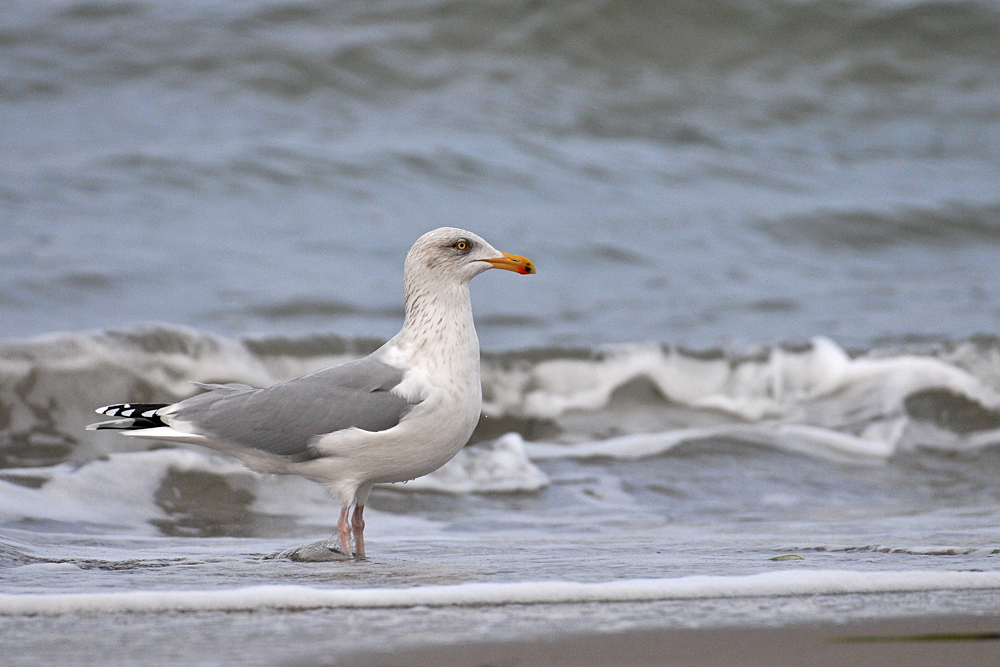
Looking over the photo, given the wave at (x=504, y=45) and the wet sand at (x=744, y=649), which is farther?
the wave at (x=504, y=45)

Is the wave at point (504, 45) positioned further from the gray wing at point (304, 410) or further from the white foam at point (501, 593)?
the white foam at point (501, 593)

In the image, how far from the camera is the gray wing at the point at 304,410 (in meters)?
3.86

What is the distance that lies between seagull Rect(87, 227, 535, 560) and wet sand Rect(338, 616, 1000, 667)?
1313mm

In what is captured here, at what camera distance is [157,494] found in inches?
212

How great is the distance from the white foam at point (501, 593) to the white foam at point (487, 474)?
8.88ft

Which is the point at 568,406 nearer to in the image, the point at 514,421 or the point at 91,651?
the point at 514,421

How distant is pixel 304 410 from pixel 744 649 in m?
1.86

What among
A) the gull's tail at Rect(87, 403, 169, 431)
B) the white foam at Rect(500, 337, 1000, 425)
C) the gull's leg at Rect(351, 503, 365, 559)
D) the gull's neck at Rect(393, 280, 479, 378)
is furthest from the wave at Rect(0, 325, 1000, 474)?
the gull's tail at Rect(87, 403, 169, 431)

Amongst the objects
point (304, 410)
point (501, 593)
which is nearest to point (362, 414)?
point (304, 410)

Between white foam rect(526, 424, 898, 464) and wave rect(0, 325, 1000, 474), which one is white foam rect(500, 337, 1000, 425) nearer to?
wave rect(0, 325, 1000, 474)

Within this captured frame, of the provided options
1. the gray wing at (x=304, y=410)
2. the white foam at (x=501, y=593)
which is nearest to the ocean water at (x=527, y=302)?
the white foam at (x=501, y=593)

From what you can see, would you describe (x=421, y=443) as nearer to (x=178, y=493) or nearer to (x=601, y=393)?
(x=178, y=493)

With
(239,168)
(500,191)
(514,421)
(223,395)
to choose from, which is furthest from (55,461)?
(500,191)

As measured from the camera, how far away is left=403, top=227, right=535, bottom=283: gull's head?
4188 mm
